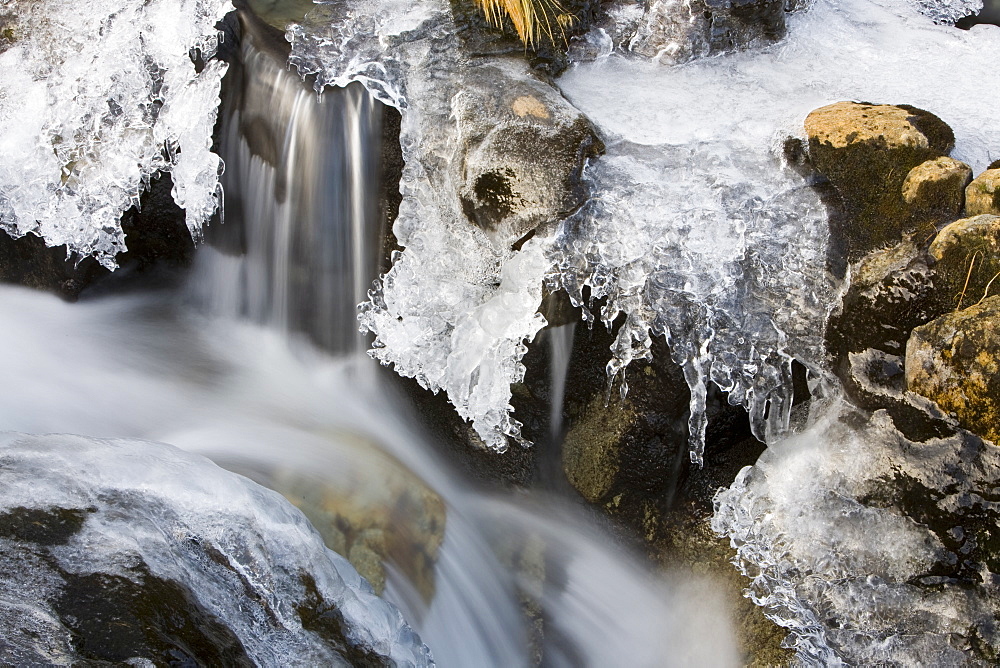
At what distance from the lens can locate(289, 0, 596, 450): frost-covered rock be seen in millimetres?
3471

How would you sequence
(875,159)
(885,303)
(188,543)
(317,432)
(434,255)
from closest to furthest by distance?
(188,543) → (885,303) → (875,159) → (434,255) → (317,432)

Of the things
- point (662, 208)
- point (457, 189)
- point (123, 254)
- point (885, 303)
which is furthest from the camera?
point (123, 254)

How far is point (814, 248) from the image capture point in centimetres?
322

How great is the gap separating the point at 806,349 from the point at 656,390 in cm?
70

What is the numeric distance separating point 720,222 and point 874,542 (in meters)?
1.54

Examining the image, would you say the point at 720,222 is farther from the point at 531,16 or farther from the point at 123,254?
the point at 123,254

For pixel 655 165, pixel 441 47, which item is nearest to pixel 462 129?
pixel 441 47

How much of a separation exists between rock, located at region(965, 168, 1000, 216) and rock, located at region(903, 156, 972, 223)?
0.11ft

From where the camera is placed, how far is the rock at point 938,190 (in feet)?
10.1

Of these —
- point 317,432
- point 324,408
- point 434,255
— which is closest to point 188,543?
point 317,432

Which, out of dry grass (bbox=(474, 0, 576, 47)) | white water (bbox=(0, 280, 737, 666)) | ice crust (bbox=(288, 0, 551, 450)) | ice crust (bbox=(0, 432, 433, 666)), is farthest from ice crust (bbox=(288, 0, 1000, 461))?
ice crust (bbox=(0, 432, 433, 666))

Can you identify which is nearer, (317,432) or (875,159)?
(875,159)

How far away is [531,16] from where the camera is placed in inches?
157

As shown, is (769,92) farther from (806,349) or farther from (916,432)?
(916,432)
